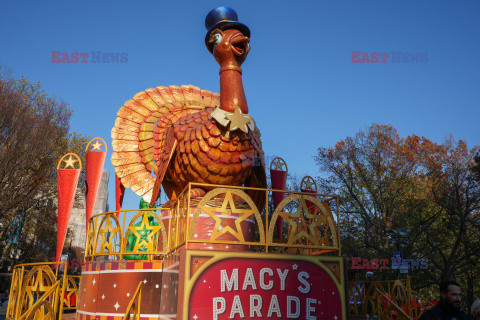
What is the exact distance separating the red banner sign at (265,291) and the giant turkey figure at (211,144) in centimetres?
Result: 335

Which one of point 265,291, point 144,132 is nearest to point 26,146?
point 144,132

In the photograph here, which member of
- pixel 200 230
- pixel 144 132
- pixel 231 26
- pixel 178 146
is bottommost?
pixel 200 230

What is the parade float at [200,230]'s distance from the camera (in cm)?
427

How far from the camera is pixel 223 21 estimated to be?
7.76 meters

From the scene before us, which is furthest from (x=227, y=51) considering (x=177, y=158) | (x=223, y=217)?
(x=223, y=217)

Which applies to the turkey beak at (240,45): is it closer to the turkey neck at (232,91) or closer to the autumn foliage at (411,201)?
the turkey neck at (232,91)

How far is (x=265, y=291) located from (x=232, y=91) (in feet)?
14.1

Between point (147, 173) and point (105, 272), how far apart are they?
3126mm

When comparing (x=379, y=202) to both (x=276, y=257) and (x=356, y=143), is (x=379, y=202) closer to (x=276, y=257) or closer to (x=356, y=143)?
(x=356, y=143)

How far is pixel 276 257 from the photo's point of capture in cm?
440

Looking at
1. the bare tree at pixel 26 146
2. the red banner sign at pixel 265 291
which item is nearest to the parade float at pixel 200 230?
the red banner sign at pixel 265 291

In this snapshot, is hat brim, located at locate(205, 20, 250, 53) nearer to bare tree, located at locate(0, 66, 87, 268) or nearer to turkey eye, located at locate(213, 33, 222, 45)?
turkey eye, located at locate(213, 33, 222, 45)

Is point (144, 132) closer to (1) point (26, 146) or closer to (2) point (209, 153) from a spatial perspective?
(2) point (209, 153)

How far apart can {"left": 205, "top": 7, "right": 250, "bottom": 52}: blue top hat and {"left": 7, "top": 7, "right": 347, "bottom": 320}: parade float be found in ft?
0.07
